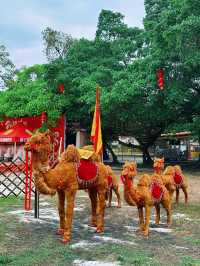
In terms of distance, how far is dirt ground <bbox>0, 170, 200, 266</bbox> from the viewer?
20.3 ft

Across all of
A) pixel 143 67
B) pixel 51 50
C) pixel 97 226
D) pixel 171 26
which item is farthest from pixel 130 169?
pixel 51 50

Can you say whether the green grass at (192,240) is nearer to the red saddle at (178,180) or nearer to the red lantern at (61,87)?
the red saddle at (178,180)

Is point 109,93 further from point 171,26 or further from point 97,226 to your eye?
point 97,226

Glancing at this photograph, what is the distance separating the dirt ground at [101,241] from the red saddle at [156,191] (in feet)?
1.87

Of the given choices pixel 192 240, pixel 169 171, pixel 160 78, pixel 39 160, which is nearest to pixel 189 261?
pixel 192 240

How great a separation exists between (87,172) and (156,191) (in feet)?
4.48

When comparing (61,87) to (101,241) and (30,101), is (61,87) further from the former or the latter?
(101,241)

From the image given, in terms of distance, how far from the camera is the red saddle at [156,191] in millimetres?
8156

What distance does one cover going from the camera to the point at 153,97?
20578 mm

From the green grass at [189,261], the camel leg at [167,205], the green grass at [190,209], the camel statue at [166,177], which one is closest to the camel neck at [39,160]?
the camel leg at [167,205]

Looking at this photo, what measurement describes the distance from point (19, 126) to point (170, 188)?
16.5 metres

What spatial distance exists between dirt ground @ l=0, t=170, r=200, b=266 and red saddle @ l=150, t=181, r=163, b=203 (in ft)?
1.87

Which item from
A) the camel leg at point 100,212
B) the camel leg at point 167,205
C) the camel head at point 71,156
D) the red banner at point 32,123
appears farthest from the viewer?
the red banner at point 32,123

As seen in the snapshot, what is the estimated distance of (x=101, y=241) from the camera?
7289mm
